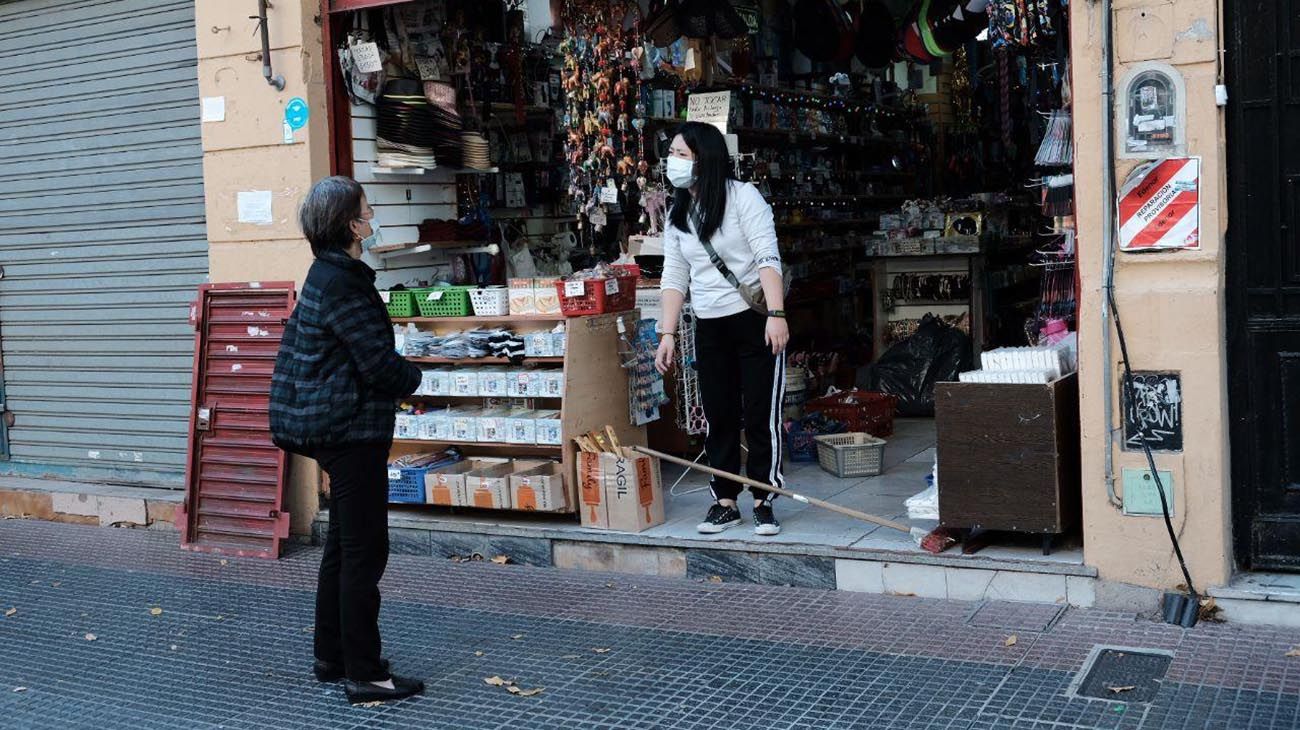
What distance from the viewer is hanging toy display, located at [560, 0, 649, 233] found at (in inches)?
317

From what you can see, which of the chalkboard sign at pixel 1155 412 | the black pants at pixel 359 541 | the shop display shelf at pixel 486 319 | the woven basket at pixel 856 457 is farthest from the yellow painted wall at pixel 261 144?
the chalkboard sign at pixel 1155 412

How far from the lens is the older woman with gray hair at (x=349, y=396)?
489 cm

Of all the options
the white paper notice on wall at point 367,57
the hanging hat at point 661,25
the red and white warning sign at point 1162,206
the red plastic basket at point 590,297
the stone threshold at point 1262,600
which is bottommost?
the stone threshold at point 1262,600

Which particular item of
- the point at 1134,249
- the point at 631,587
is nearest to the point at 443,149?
the point at 631,587

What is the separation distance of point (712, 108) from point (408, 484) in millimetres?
2736

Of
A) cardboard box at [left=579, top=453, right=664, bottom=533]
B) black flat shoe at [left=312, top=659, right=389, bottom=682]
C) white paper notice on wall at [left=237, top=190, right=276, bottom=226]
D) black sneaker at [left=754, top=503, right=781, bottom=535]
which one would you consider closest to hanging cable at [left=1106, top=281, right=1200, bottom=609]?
black sneaker at [left=754, top=503, right=781, bottom=535]

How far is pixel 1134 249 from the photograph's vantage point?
17.6 feet

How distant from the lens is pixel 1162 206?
5.30 meters

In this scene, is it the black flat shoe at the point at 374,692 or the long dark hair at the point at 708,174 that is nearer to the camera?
the black flat shoe at the point at 374,692

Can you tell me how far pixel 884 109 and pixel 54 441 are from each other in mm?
8386

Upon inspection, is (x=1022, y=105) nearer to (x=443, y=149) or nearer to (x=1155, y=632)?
(x=443, y=149)

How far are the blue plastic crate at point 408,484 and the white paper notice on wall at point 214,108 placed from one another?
7.43ft

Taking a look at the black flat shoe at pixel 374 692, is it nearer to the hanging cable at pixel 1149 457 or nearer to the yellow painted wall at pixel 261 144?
the yellow painted wall at pixel 261 144

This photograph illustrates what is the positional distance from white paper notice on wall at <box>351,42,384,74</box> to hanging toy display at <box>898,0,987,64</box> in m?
3.73
